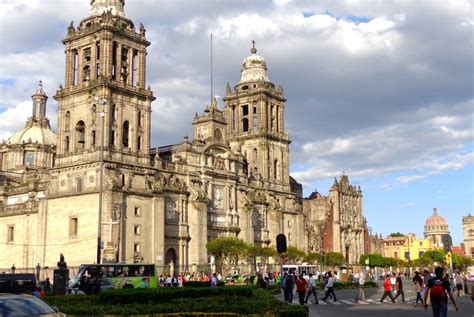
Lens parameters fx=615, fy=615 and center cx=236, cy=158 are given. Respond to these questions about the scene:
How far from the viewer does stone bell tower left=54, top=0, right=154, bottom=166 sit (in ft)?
219

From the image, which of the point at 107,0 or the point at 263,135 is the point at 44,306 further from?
the point at 263,135

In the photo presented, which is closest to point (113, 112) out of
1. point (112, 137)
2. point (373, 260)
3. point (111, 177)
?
point (112, 137)

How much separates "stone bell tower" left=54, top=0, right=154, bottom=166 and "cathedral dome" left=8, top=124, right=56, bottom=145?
29.6 metres

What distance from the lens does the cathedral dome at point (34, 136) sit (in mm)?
98125

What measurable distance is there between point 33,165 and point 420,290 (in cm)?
7213

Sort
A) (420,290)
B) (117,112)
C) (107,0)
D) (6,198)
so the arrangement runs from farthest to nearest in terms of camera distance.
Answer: (6,198), (107,0), (117,112), (420,290)

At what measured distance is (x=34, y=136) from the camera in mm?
98750

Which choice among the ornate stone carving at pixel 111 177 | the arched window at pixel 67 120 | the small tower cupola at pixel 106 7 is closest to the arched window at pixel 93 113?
the arched window at pixel 67 120

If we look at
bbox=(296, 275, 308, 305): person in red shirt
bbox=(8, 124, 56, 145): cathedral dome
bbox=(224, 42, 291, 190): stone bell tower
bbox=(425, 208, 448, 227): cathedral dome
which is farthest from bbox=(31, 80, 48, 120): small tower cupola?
→ bbox=(425, 208, 448, 227): cathedral dome

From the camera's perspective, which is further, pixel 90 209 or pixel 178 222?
pixel 178 222

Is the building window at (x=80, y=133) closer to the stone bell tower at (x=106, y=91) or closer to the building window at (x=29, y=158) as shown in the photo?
the stone bell tower at (x=106, y=91)

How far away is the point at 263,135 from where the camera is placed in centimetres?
9244

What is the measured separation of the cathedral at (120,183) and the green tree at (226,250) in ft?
6.56

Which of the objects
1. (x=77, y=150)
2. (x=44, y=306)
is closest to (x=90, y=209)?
(x=77, y=150)
